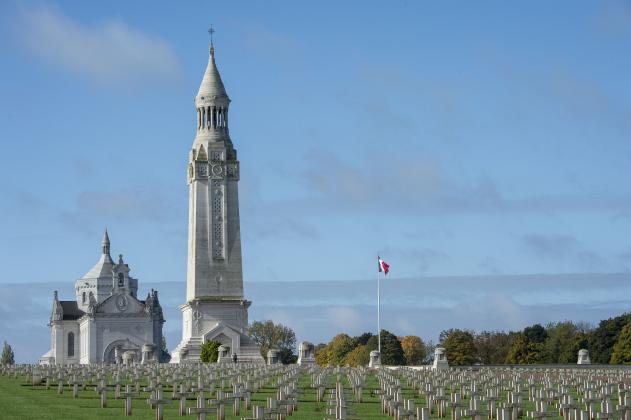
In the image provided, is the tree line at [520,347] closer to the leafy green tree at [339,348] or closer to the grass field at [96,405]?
the leafy green tree at [339,348]

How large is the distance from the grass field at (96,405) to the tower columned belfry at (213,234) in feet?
273

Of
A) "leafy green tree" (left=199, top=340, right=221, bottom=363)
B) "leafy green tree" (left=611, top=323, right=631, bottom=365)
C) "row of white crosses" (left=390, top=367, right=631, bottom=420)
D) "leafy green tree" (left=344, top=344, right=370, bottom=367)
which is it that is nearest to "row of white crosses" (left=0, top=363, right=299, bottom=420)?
"row of white crosses" (left=390, top=367, right=631, bottom=420)

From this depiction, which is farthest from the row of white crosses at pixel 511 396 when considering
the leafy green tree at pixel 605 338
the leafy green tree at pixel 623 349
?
the leafy green tree at pixel 605 338

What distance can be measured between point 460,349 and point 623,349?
22832 millimetres

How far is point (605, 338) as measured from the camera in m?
133

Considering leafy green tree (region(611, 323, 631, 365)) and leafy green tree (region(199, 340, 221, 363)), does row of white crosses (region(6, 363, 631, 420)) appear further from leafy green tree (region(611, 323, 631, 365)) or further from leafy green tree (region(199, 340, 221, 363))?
leafy green tree (region(199, 340, 221, 363))

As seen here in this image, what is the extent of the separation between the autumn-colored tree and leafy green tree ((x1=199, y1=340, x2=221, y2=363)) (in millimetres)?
34505

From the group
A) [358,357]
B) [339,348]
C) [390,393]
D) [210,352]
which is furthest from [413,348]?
[390,393]

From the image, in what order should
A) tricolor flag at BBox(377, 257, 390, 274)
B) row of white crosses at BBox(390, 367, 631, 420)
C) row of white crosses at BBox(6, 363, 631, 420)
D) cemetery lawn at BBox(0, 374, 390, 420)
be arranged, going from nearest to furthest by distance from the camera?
row of white crosses at BBox(390, 367, 631, 420)
row of white crosses at BBox(6, 363, 631, 420)
cemetery lawn at BBox(0, 374, 390, 420)
tricolor flag at BBox(377, 257, 390, 274)

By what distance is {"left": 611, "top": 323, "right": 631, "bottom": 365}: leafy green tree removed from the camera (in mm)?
123500

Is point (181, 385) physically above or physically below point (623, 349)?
below

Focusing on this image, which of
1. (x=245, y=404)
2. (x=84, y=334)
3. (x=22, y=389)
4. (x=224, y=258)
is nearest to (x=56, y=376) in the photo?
(x=22, y=389)

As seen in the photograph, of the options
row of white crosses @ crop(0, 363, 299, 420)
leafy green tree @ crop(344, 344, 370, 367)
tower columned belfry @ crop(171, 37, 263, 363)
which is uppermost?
tower columned belfry @ crop(171, 37, 263, 363)

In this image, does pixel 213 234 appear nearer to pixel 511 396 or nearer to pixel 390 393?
pixel 390 393
